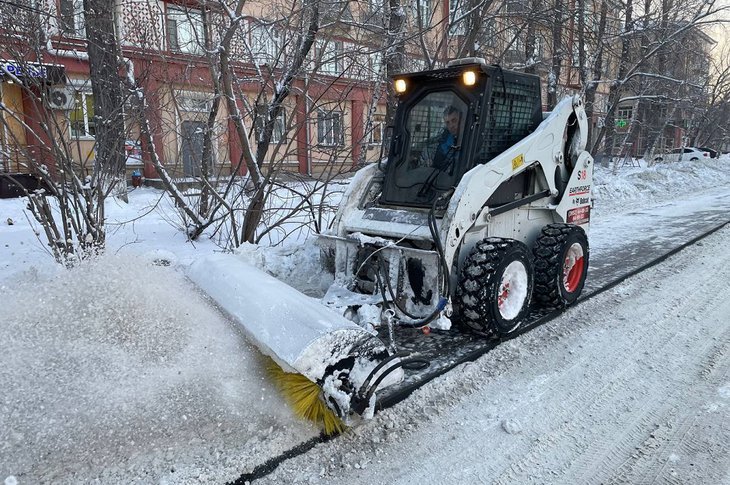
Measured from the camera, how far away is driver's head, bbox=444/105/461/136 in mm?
4559

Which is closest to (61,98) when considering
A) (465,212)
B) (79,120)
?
(79,120)

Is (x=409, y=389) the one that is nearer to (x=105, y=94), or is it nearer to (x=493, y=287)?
(x=493, y=287)

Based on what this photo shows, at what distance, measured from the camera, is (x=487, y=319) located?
13.3 ft

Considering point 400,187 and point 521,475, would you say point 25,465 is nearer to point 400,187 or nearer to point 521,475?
point 521,475

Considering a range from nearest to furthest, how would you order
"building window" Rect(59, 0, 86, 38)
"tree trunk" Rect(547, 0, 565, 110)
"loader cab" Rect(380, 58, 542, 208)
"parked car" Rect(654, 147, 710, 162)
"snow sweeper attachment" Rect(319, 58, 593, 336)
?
1. "snow sweeper attachment" Rect(319, 58, 593, 336)
2. "loader cab" Rect(380, 58, 542, 208)
3. "building window" Rect(59, 0, 86, 38)
4. "tree trunk" Rect(547, 0, 565, 110)
5. "parked car" Rect(654, 147, 710, 162)

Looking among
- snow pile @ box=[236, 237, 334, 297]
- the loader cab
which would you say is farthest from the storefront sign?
the loader cab

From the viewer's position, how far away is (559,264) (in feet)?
15.7

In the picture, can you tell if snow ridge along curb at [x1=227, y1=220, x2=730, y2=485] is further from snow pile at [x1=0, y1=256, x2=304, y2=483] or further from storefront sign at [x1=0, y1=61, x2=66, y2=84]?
storefront sign at [x1=0, y1=61, x2=66, y2=84]

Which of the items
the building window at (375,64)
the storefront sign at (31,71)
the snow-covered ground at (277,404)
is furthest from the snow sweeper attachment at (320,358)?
the building window at (375,64)

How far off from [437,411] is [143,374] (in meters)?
1.82

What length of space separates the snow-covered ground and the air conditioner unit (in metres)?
2.21

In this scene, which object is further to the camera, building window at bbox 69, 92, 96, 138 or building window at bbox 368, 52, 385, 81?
building window at bbox 368, 52, 385, 81

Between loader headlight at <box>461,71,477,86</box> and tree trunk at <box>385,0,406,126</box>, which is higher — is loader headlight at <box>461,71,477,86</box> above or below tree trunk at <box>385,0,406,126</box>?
below

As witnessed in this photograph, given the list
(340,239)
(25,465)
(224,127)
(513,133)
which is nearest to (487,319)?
(340,239)
